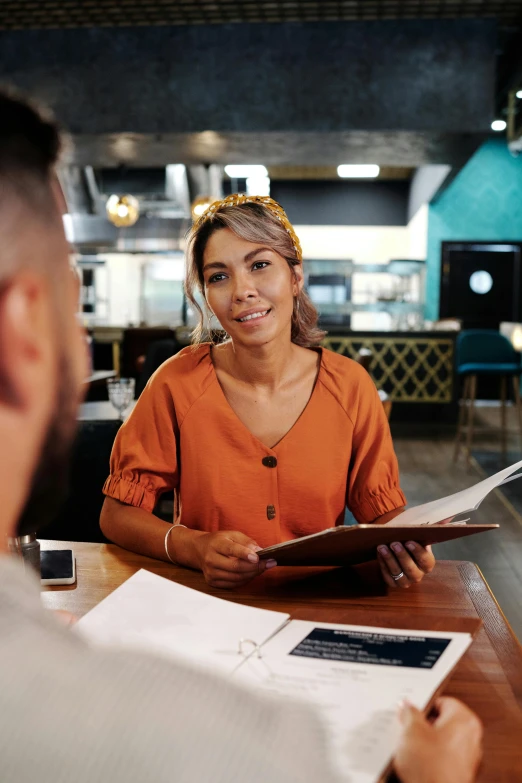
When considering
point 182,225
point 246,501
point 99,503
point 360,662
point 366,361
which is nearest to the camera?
point 360,662

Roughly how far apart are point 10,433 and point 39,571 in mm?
835

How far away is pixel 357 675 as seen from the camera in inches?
26.9

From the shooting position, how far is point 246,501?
147 cm

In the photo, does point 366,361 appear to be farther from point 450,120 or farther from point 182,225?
point 182,225

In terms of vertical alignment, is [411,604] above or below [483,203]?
below

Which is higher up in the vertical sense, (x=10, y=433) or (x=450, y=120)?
(x=450, y=120)

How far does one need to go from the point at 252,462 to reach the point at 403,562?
19.2 inches

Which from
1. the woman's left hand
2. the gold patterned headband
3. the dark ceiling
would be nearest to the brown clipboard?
the woman's left hand

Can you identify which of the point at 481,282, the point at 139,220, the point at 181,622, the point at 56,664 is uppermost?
the point at 139,220

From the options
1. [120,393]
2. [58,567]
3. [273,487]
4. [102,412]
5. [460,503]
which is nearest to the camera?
[460,503]

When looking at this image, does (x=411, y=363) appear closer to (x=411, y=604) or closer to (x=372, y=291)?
(x=372, y=291)

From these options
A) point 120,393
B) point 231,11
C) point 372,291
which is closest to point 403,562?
point 120,393

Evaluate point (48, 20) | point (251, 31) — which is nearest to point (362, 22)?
point (251, 31)

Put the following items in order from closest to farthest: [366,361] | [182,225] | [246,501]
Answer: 1. [246,501]
2. [366,361]
3. [182,225]
